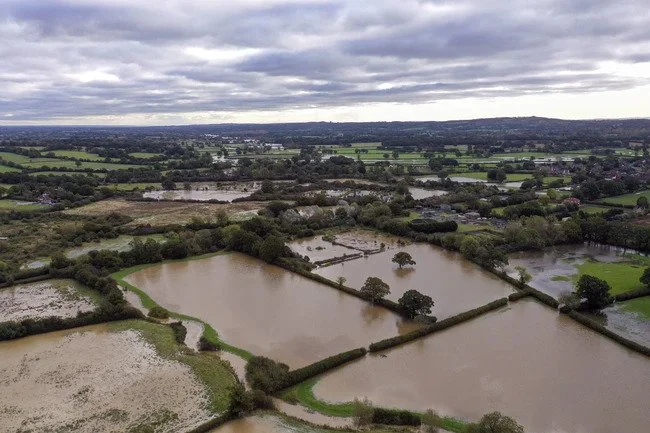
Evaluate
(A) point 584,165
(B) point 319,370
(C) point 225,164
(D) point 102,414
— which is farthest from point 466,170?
(D) point 102,414

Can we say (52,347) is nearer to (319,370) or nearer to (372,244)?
(319,370)

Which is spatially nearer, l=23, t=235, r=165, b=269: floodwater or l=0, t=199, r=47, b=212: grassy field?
l=23, t=235, r=165, b=269: floodwater

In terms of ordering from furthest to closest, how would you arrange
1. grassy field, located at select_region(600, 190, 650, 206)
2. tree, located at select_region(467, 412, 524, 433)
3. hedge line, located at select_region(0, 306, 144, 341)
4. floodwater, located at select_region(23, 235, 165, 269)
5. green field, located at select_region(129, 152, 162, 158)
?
green field, located at select_region(129, 152, 162, 158) → grassy field, located at select_region(600, 190, 650, 206) → floodwater, located at select_region(23, 235, 165, 269) → hedge line, located at select_region(0, 306, 144, 341) → tree, located at select_region(467, 412, 524, 433)

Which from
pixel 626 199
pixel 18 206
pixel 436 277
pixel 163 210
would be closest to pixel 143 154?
pixel 18 206

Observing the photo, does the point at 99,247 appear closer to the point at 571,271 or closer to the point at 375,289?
the point at 375,289

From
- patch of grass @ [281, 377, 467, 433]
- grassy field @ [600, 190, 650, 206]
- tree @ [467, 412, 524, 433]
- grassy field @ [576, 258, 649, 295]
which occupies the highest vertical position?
grassy field @ [600, 190, 650, 206]

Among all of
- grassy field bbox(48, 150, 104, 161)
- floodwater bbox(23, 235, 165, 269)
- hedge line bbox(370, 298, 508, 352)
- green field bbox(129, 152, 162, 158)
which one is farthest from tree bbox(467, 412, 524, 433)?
green field bbox(129, 152, 162, 158)

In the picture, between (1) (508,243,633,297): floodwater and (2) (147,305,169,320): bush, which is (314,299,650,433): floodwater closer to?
(1) (508,243,633,297): floodwater
